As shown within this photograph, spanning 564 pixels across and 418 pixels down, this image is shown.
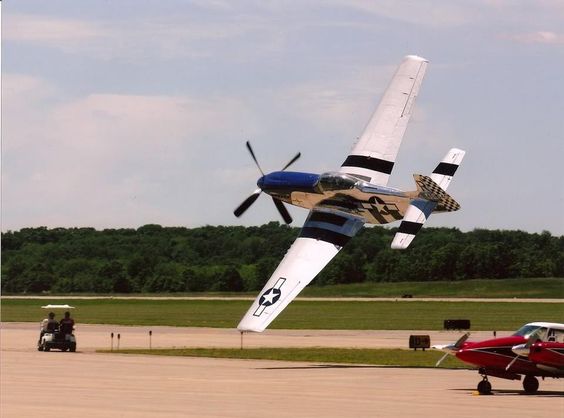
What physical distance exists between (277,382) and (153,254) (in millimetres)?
134412

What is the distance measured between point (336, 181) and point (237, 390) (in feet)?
68.4

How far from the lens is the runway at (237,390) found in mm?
31328

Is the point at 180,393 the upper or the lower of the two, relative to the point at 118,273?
lower

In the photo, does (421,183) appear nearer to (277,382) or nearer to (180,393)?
(277,382)

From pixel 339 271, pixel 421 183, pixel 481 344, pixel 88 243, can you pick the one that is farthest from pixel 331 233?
pixel 88 243

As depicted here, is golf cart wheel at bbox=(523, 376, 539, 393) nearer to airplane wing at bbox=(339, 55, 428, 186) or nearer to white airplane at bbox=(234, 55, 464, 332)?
white airplane at bbox=(234, 55, 464, 332)

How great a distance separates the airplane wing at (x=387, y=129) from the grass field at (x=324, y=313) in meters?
20.7

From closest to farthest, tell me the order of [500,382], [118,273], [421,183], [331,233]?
[500,382]
[421,183]
[331,233]
[118,273]

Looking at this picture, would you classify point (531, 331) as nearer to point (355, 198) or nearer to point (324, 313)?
point (355, 198)

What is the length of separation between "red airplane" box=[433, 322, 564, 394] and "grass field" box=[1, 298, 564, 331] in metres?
42.9

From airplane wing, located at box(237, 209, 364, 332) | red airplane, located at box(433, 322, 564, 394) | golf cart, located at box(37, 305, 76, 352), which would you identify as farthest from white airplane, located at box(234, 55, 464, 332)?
red airplane, located at box(433, 322, 564, 394)

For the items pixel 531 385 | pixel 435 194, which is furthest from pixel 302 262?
pixel 531 385

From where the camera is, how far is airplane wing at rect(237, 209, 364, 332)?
47844 millimetres

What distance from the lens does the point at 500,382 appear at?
41.2 meters
